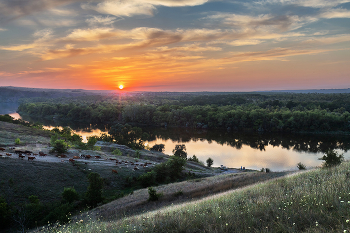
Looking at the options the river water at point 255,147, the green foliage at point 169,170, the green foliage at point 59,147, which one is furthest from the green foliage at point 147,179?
the river water at point 255,147

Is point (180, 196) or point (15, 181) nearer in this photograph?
point (180, 196)

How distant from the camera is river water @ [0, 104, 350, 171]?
152ft

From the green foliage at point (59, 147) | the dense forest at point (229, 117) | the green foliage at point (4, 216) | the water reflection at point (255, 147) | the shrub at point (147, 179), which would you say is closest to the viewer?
the green foliage at point (4, 216)

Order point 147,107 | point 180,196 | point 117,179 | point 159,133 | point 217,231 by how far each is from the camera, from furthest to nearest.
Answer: point 147,107 < point 159,133 < point 117,179 < point 180,196 < point 217,231

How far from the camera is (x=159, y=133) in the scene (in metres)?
79.8

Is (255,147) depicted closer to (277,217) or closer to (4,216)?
(4,216)

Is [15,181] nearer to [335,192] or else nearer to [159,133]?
[335,192]

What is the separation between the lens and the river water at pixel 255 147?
4625cm

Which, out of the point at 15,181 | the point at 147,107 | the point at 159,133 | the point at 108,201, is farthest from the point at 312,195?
the point at 147,107

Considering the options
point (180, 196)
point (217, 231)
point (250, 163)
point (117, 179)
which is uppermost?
point (217, 231)

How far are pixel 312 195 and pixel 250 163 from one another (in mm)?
41567

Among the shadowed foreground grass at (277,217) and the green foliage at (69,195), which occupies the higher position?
the shadowed foreground grass at (277,217)

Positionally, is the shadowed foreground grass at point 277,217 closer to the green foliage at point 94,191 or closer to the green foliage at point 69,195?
the green foliage at point 69,195

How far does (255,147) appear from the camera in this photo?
58.8m
